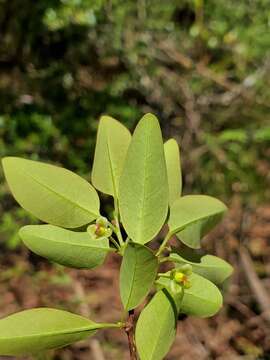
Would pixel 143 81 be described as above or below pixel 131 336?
below

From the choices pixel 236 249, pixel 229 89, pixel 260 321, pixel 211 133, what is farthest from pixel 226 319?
pixel 229 89

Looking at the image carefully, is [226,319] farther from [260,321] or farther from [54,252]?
[54,252]

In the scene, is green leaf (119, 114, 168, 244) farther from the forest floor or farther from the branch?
the forest floor

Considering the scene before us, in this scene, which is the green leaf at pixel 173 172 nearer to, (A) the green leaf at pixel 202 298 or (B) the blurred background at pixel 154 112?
(A) the green leaf at pixel 202 298

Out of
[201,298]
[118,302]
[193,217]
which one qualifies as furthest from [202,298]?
[118,302]

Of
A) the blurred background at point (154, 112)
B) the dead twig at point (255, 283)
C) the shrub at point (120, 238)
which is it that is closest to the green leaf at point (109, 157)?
the shrub at point (120, 238)

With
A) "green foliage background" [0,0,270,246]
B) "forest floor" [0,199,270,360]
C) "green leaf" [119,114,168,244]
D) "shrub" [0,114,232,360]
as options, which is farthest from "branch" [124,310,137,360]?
"green foliage background" [0,0,270,246]

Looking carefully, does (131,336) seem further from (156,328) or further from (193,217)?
(193,217)
